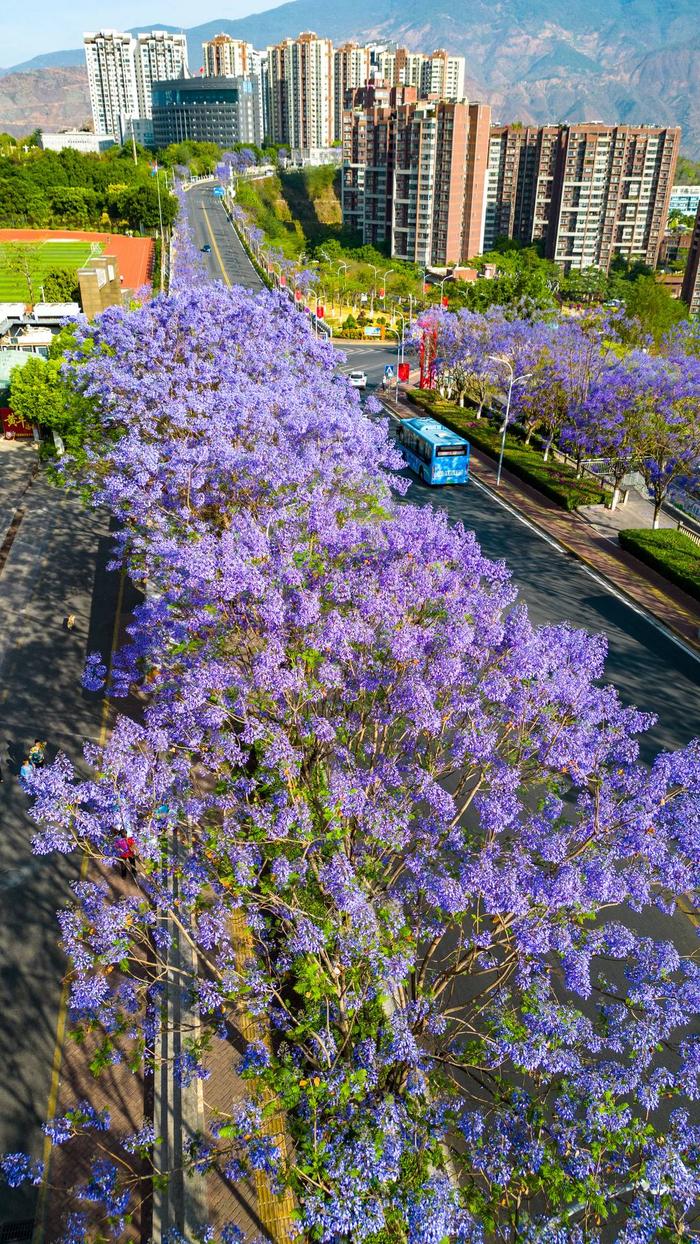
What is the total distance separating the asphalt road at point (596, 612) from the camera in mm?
23062

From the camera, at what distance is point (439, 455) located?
39188 mm

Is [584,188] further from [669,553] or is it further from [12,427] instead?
[669,553]

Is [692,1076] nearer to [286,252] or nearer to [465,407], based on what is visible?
[465,407]

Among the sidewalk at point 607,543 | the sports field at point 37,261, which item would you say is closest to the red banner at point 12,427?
the sports field at point 37,261

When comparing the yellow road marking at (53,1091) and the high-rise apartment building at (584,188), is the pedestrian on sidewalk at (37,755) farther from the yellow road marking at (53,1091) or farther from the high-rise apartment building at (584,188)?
the high-rise apartment building at (584,188)

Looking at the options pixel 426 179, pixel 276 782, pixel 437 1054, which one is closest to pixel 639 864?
pixel 437 1054

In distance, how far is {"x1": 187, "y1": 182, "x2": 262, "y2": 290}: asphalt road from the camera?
8567 centimetres

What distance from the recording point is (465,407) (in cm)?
5781

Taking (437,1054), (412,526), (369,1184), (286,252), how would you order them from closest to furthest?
(369,1184), (437,1054), (412,526), (286,252)

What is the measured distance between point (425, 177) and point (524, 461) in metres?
103

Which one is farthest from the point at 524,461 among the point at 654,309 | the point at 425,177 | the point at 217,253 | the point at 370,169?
the point at 370,169

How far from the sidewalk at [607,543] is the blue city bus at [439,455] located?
2.32 meters

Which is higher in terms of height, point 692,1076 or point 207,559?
point 207,559

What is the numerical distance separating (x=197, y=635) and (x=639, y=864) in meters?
7.78
